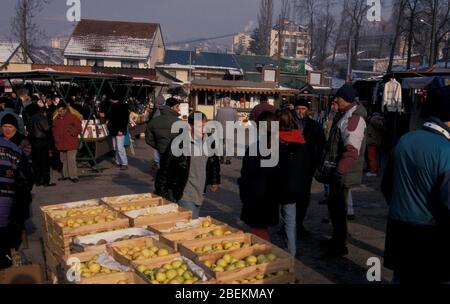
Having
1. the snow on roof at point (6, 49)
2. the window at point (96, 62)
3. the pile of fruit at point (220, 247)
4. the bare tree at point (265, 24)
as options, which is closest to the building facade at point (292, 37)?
the bare tree at point (265, 24)

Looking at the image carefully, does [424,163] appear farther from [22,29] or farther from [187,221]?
[22,29]

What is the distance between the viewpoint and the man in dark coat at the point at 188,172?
5.48 metres

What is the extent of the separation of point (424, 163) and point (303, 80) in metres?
38.4

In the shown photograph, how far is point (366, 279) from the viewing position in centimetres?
513

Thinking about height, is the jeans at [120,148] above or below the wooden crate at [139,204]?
below

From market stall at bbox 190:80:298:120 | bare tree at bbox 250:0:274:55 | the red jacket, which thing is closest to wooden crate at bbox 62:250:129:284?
the red jacket

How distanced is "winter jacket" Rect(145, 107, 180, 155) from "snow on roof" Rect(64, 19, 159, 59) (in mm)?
40498

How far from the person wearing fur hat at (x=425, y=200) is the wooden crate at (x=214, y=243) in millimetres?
1356

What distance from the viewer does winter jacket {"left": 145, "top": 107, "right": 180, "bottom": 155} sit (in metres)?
8.38

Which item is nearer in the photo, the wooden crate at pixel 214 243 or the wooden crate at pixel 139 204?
the wooden crate at pixel 214 243

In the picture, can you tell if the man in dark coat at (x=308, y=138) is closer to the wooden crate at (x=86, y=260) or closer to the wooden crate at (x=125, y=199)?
the wooden crate at (x=125, y=199)

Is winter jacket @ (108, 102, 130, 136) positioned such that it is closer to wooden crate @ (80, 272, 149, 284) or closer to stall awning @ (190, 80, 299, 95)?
wooden crate @ (80, 272, 149, 284)

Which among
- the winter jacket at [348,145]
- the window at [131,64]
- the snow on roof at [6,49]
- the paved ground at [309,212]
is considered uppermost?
the snow on roof at [6,49]

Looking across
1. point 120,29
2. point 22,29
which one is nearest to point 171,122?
point 22,29
